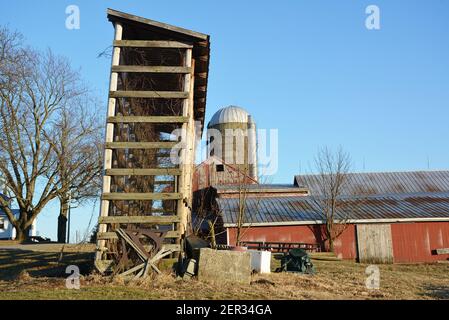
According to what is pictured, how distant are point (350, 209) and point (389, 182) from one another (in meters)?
16.1

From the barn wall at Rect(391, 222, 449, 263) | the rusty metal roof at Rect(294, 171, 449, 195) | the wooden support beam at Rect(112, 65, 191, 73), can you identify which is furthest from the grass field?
the rusty metal roof at Rect(294, 171, 449, 195)

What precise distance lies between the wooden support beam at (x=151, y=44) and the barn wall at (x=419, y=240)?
18158 millimetres

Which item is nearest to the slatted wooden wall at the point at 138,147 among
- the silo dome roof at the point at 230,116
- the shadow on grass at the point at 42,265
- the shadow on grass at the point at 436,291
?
the shadow on grass at the point at 42,265

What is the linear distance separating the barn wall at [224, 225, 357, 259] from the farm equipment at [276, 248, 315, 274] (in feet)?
38.7

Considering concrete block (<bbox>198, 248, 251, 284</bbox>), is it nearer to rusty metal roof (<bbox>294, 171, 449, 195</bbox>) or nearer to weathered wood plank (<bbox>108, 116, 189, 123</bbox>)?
weathered wood plank (<bbox>108, 116, 189, 123</bbox>)

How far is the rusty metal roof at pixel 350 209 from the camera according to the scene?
984 inches

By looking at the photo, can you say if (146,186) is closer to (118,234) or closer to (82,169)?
(118,234)

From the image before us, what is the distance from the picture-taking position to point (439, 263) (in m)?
23.4

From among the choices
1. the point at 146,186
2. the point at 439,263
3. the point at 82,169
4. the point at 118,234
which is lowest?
the point at 439,263

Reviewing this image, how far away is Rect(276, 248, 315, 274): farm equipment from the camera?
41.4ft

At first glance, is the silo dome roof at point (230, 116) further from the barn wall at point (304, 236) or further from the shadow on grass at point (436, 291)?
the shadow on grass at point (436, 291)

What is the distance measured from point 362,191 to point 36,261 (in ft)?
104
